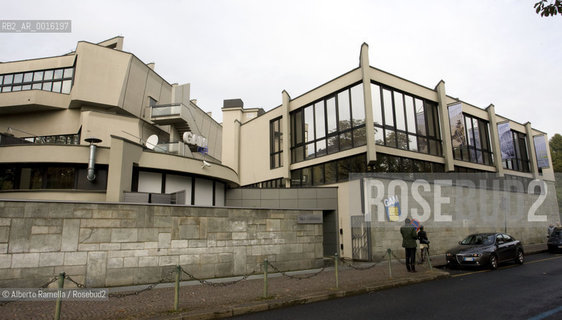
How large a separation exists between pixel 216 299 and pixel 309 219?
635cm

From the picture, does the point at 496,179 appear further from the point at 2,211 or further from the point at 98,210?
the point at 2,211

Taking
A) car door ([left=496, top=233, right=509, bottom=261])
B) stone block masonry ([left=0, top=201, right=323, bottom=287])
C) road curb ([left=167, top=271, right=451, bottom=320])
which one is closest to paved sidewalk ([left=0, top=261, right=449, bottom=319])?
road curb ([left=167, top=271, right=451, bottom=320])

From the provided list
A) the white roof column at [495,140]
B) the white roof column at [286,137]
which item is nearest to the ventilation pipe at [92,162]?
the white roof column at [286,137]

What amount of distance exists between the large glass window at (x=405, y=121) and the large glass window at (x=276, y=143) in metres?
7.54

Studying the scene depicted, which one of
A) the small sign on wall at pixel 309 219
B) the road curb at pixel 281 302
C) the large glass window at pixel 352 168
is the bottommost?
the road curb at pixel 281 302

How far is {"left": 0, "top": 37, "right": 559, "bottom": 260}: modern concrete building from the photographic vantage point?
15500 mm

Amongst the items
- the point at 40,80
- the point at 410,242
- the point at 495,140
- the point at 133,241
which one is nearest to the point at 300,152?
the point at 410,242

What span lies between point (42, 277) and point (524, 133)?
34.4m

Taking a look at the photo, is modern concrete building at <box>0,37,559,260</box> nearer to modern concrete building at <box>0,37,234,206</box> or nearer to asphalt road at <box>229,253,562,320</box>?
modern concrete building at <box>0,37,234,206</box>

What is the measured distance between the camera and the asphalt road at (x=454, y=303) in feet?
21.8

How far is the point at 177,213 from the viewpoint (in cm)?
1095

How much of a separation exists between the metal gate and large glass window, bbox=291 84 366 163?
4.07m

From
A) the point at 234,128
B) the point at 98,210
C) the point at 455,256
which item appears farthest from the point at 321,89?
the point at 98,210

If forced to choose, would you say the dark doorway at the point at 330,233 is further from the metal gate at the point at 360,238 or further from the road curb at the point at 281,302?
the road curb at the point at 281,302
